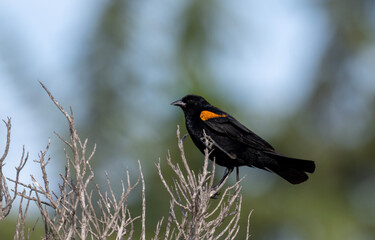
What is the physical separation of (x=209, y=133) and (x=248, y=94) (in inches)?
542

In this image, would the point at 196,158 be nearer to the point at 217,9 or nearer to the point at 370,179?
the point at 370,179

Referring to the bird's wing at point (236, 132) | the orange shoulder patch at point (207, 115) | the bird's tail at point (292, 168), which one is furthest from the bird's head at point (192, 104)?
the bird's tail at point (292, 168)

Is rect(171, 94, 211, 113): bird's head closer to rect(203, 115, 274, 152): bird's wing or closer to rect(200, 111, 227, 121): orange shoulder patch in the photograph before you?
rect(200, 111, 227, 121): orange shoulder patch

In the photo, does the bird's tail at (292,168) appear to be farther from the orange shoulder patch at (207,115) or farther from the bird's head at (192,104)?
the bird's head at (192,104)

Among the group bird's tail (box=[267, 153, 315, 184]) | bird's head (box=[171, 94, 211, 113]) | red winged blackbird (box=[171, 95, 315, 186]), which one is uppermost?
bird's head (box=[171, 94, 211, 113])

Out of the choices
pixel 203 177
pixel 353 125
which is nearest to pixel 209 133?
pixel 203 177

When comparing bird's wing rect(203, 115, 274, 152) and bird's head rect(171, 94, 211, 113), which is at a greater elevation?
bird's head rect(171, 94, 211, 113)

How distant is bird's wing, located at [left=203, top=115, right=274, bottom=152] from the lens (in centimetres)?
578

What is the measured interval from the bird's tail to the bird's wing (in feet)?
0.44

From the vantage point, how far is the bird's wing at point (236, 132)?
5781 mm

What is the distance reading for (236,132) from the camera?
5828 millimetres

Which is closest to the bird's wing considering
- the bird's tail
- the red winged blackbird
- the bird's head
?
the red winged blackbird

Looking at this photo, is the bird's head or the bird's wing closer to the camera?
the bird's wing

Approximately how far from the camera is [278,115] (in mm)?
19422
